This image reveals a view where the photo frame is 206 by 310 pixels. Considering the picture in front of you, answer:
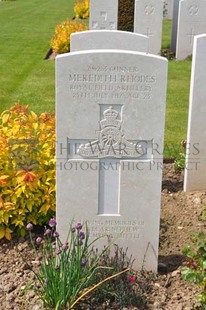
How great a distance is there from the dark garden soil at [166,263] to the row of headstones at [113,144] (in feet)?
0.80

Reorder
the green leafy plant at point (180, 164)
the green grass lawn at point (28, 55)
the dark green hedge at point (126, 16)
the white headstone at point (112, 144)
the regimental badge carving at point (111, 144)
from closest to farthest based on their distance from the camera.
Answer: the white headstone at point (112, 144) → the regimental badge carving at point (111, 144) → the green leafy plant at point (180, 164) → the green grass lawn at point (28, 55) → the dark green hedge at point (126, 16)

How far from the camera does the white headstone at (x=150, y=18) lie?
11836 millimetres

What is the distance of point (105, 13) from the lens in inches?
468

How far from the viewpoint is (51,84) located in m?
9.80

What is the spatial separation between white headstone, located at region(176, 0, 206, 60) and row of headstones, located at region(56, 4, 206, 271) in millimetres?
8743

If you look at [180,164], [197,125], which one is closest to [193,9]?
[180,164]

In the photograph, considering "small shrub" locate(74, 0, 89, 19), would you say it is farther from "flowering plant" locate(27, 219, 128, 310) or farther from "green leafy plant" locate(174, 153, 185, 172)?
"flowering plant" locate(27, 219, 128, 310)

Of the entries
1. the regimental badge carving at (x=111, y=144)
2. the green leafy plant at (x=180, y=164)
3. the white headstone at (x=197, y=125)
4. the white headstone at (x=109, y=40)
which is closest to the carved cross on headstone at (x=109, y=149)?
the regimental badge carving at (x=111, y=144)

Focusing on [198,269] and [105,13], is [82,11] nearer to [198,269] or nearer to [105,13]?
[105,13]

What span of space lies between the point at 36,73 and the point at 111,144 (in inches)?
294

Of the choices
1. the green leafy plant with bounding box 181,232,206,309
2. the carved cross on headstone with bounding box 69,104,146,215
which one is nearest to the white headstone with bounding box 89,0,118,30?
the carved cross on headstone with bounding box 69,104,146,215

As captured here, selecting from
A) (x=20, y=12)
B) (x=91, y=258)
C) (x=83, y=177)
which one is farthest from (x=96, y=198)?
(x=20, y=12)

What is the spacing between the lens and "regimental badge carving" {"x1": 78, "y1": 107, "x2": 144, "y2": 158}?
347 centimetres

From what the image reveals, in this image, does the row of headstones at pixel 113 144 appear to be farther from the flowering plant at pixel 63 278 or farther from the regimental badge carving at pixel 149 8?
the regimental badge carving at pixel 149 8
